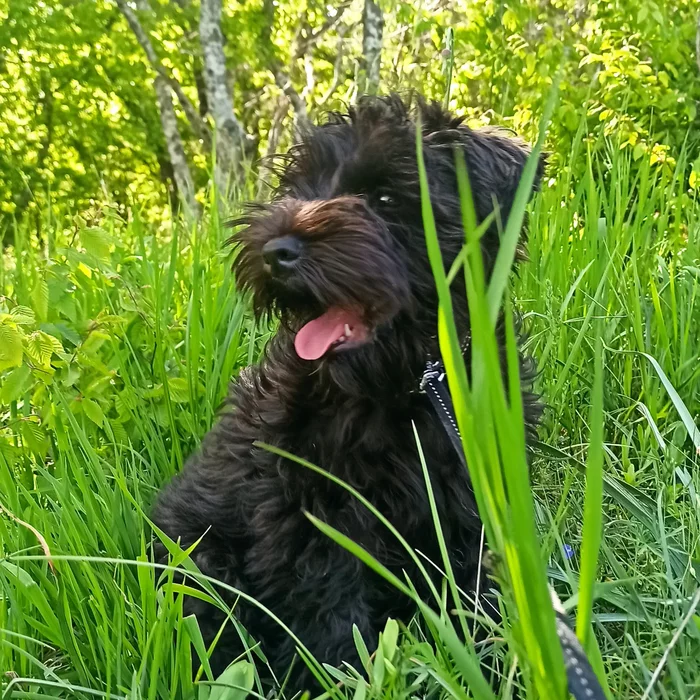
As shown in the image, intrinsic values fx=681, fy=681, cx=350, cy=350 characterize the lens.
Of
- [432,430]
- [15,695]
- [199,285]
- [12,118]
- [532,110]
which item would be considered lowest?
[15,695]

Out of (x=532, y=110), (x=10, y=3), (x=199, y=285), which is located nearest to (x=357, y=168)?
(x=199, y=285)

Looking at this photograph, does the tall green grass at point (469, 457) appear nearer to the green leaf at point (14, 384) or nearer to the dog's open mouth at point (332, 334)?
the green leaf at point (14, 384)

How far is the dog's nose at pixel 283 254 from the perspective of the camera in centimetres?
173

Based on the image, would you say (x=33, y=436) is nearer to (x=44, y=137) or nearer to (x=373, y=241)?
(x=373, y=241)

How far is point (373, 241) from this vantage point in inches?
68.6

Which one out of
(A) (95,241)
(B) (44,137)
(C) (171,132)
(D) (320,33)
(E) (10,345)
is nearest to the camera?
(E) (10,345)

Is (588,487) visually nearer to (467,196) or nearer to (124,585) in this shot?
(467,196)

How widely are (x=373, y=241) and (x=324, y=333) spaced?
29 centimetres

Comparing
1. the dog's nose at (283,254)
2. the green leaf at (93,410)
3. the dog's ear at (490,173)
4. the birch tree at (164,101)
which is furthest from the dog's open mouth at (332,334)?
the birch tree at (164,101)

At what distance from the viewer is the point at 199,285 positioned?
2.80m

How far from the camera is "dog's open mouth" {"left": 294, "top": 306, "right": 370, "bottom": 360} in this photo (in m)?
1.82

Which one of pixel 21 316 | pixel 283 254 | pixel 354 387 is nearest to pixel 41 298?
pixel 21 316

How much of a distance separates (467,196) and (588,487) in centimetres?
31

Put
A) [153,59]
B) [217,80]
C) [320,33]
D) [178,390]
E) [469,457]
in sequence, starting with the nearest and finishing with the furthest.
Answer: [469,457], [178,390], [217,80], [153,59], [320,33]
